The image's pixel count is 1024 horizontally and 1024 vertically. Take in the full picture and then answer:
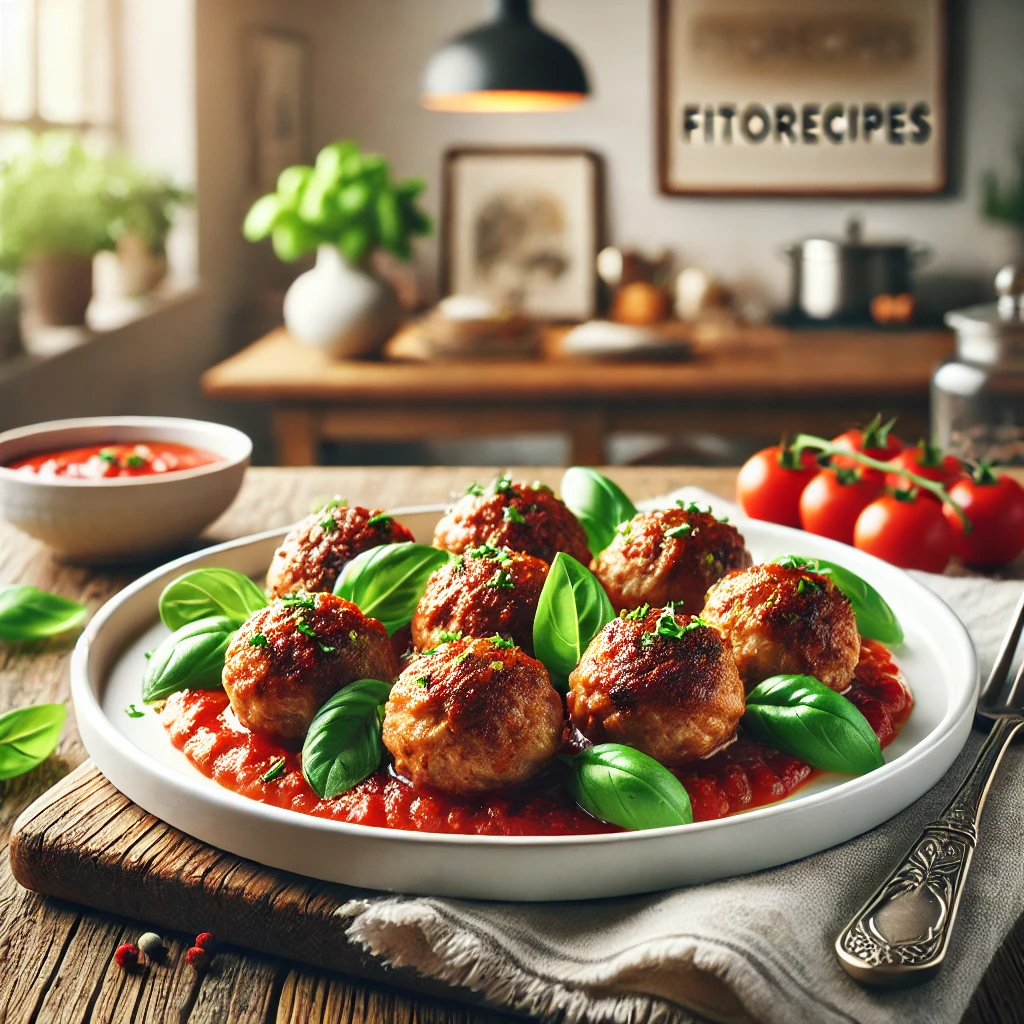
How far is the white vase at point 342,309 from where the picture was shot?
4.52 metres

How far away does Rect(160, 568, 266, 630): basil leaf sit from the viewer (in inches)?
57.0

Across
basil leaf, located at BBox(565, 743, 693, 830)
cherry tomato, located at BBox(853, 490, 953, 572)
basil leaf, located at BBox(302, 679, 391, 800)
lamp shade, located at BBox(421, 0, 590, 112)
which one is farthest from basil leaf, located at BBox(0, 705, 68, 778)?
lamp shade, located at BBox(421, 0, 590, 112)

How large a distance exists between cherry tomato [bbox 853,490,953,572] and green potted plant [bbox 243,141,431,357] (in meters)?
2.90

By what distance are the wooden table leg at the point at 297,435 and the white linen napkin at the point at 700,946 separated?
345 centimetres

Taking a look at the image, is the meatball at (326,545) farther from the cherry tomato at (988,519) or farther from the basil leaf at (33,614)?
the cherry tomato at (988,519)

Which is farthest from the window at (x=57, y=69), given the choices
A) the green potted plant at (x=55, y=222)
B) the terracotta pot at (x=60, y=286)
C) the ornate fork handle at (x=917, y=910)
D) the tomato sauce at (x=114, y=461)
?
the ornate fork handle at (x=917, y=910)

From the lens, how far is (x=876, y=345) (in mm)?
5105

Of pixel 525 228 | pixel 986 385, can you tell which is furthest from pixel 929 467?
pixel 525 228

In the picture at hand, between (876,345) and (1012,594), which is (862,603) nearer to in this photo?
(1012,594)

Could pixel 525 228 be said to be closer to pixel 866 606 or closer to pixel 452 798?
pixel 866 606

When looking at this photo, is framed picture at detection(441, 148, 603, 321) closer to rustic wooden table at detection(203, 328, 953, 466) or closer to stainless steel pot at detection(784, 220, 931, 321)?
stainless steel pot at detection(784, 220, 931, 321)

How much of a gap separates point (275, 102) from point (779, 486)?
4321mm

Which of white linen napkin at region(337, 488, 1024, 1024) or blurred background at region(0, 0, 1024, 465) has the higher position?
blurred background at region(0, 0, 1024, 465)

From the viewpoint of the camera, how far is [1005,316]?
240 centimetres
